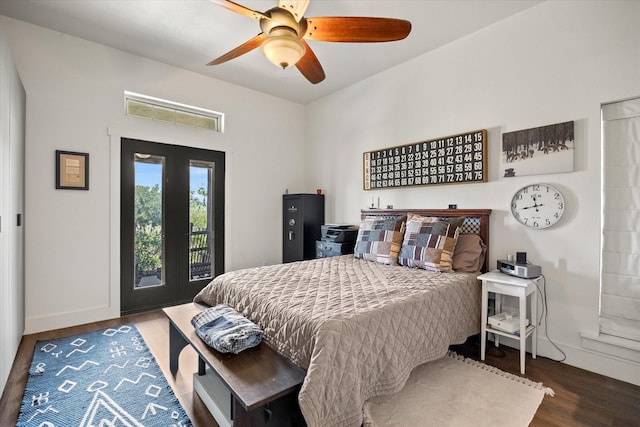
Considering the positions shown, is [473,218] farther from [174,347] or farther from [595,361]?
[174,347]

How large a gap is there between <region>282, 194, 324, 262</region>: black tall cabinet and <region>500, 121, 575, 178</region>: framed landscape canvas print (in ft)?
8.36

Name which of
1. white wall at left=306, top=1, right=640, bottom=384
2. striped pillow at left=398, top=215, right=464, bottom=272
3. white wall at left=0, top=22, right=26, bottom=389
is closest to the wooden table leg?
white wall at left=0, top=22, right=26, bottom=389

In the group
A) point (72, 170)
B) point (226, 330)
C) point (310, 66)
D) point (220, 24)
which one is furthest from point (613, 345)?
point (72, 170)

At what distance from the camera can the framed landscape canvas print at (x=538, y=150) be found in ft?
7.91

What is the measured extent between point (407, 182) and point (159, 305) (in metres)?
3.38

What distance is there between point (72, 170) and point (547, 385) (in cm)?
463

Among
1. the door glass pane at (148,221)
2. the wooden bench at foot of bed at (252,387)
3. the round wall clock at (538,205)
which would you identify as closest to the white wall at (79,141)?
the door glass pane at (148,221)

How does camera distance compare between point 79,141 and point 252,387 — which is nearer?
point 252,387

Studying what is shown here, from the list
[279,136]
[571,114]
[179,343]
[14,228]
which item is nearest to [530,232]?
[571,114]

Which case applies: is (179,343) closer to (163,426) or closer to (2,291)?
(163,426)

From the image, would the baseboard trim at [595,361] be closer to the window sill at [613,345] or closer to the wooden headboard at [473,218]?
the window sill at [613,345]

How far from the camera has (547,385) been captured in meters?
2.10

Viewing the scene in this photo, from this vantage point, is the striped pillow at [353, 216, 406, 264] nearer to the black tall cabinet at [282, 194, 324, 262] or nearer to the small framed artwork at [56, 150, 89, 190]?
the black tall cabinet at [282, 194, 324, 262]

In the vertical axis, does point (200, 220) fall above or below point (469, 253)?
above
